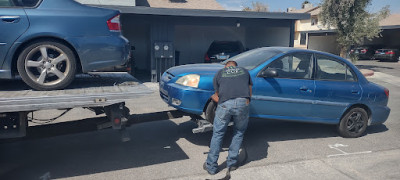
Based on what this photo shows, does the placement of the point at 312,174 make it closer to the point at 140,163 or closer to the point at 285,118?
the point at 285,118

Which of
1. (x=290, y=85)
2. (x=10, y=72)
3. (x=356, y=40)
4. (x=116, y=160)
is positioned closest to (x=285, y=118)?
(x=290, y=85)

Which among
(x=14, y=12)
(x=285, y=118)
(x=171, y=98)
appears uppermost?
(x=14, y=12)

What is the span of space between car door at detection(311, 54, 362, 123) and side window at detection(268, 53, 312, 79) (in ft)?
0.60

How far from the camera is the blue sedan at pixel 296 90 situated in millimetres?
4714

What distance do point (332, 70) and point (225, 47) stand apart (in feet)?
27.3

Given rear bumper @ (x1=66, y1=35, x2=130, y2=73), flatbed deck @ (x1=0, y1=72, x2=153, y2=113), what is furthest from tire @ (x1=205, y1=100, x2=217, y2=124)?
rear bumper @ (x1=66, y1=35, x2=130, y2=73)

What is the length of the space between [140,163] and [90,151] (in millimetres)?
976

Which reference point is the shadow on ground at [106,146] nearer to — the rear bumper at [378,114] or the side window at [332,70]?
the rear bumper at [378,114]

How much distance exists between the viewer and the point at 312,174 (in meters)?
4.19

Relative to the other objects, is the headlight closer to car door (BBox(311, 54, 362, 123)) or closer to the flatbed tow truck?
the flatbed tow truck

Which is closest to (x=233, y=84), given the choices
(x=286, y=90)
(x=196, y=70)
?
(x=196, y=70)

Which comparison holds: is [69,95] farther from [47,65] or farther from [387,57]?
[387,57]

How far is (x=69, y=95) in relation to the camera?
11.6 ft

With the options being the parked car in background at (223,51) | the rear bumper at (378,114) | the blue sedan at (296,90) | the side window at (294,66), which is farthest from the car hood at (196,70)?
the parked car in background at (223,51)
